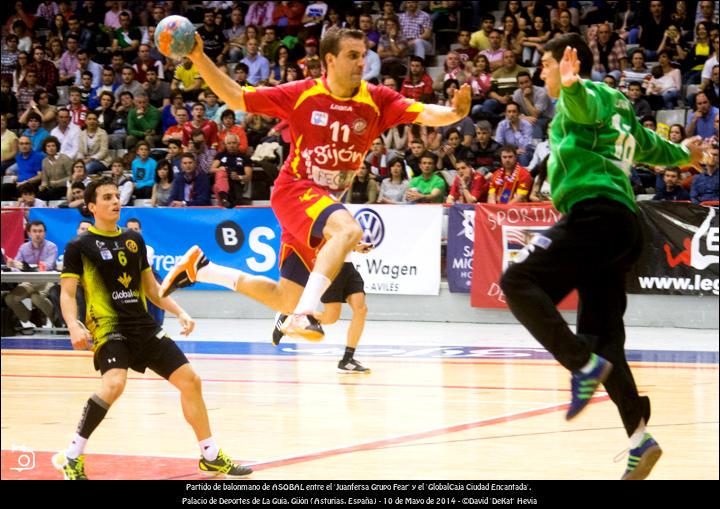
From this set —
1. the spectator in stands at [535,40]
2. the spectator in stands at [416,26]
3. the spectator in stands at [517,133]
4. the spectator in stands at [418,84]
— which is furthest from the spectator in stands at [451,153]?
the spectator in stands at [416,26]

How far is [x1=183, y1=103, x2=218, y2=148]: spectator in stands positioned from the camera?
1983cm

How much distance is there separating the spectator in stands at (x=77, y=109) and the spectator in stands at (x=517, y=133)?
8688 mm

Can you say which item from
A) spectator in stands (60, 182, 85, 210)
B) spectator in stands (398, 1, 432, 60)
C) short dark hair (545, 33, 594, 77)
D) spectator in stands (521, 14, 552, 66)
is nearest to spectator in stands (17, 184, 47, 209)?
spectator in stands (60, 182, 85, 210)

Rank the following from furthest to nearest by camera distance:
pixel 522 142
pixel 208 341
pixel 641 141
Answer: pixel 522 142 < pixel 208 341 < pixel 641 141

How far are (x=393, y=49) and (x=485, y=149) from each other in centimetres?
393

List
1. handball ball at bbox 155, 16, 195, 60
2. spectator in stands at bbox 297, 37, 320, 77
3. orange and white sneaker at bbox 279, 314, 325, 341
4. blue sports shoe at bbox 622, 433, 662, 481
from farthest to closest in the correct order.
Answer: spectator in stands at bbox 297, 37, 320, 77 → orange and white sneaker at bbox 279, 314, 325, 341 → handball ball at bbox 155, 16, 195, 60 → blue sports shoe at bbox 622, 433, 662, 481

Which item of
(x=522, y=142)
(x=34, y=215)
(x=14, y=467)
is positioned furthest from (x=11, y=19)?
(x=14, y=467)

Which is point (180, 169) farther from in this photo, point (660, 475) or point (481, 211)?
point (660, 475)

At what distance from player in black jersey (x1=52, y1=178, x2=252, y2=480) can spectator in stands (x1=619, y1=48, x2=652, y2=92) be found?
42.6 feet

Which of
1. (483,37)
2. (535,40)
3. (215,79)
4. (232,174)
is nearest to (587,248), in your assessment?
(215,79)

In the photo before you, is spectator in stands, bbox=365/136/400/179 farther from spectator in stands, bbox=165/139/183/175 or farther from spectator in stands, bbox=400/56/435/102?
spectator in stands, bbox=165/139/183/175

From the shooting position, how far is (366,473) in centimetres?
737

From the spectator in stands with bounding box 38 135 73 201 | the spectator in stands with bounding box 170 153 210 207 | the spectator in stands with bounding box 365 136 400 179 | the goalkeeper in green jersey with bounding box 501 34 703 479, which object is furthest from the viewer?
the spectator in stands with bounding box 38 135 73 201

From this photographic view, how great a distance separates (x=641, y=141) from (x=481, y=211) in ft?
35.2
